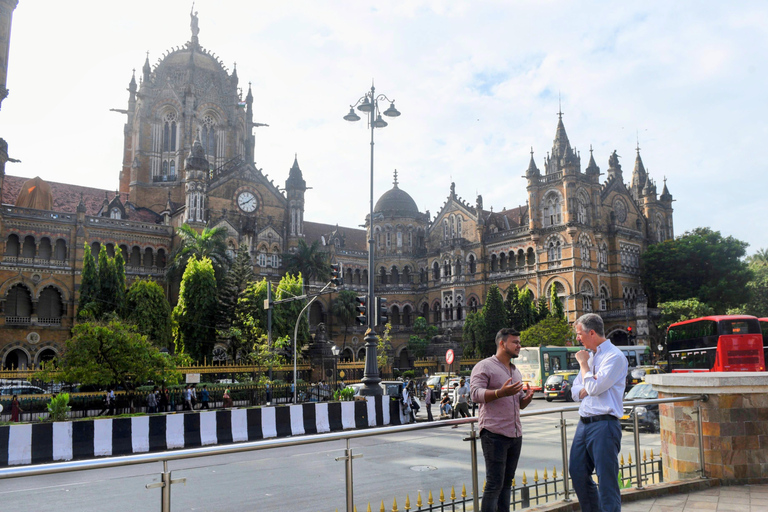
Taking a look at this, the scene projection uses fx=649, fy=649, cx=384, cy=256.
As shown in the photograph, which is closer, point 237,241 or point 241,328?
point 241,328

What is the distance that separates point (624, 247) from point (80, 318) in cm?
4429

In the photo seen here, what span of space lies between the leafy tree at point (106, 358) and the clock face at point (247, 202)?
28630 millimetres

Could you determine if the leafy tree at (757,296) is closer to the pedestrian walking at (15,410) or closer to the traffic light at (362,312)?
the traffic light at (362,312)

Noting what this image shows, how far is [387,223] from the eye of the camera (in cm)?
6500

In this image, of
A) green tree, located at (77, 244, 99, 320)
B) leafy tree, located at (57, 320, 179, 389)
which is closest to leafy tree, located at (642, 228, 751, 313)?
green tree, located at (77, 244, 99, 320)

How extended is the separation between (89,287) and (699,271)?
4868cm

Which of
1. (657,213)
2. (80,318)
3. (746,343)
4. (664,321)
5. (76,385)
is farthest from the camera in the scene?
(657,213)

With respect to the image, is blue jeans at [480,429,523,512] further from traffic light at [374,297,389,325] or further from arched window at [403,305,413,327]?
arched window at [403,305,413,327]

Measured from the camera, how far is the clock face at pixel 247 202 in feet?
178

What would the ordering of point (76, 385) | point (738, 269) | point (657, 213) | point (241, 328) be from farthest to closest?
point (657, 213)
point (738, 269)
point (241, 328)
point (76, 385)

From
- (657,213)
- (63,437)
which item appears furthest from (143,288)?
(657,213)

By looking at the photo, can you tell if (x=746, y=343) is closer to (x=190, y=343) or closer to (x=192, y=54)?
(x=190, y=343)

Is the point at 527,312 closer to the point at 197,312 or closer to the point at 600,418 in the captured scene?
the point at 197,312

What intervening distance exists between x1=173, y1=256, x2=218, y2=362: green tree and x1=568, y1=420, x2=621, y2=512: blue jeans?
1406 inches
